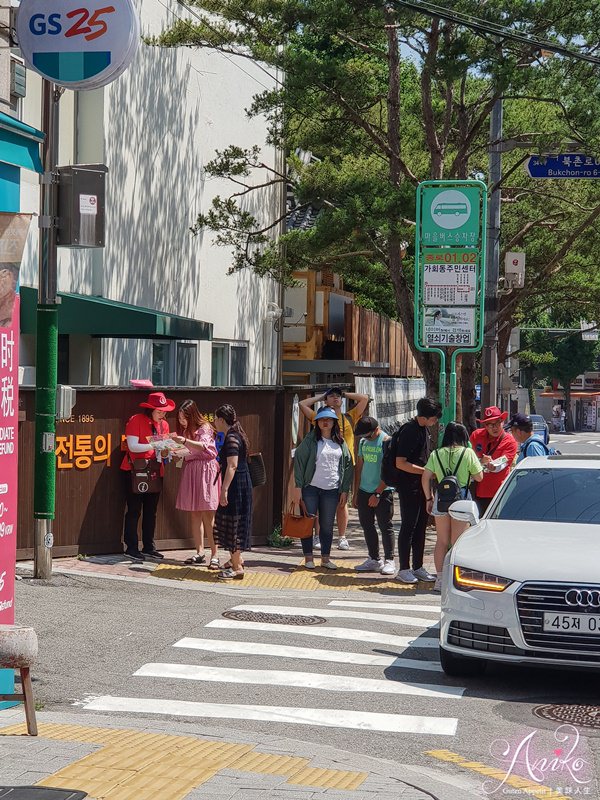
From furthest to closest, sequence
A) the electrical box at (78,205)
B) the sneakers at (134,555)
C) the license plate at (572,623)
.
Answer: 1. the sneakers at (134,555)
2. the electrical box at (78,205)
3. the license plate at (572,623)

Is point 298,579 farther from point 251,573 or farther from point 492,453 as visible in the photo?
point 492,453

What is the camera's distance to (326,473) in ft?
44.8

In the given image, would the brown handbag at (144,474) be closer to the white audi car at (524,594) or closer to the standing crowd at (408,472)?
the standing crowd at (408,472)

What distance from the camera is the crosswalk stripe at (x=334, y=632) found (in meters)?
10.2

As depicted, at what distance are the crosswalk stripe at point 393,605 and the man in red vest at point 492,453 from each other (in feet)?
5.50

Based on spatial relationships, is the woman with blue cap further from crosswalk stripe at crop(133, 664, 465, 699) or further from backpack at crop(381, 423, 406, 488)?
crosswalk stripe at crop(133, 664, 465, 699)

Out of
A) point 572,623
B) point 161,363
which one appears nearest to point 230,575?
point 572,623

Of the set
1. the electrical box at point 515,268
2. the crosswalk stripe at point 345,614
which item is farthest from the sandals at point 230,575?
the electrical box at point 515,268

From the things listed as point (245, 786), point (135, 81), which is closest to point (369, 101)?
point (135, 81)

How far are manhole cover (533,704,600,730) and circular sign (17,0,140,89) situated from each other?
5.69m

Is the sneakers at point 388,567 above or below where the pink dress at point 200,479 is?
below

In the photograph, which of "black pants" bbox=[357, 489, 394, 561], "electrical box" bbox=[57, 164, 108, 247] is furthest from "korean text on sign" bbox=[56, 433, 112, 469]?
"black pants" bbox=[357, 489, 394, 561]

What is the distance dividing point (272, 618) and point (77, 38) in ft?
16.5

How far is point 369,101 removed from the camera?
19.8m
